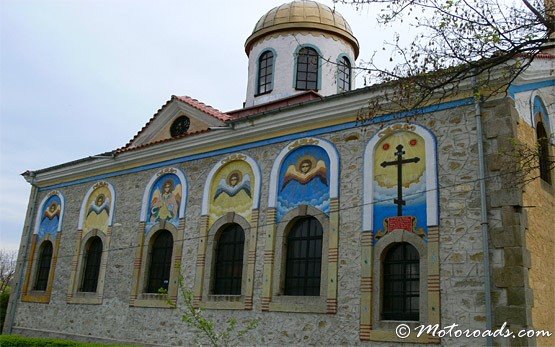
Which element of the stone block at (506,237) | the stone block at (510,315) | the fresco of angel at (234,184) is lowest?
the stone block at (510,315)

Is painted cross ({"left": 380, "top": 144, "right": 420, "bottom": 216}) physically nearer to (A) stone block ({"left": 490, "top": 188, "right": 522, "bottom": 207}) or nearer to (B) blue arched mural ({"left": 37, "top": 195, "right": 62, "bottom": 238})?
(A) stone block ({"left": 490, "top": 188, "right": 522, "bottom": 207})

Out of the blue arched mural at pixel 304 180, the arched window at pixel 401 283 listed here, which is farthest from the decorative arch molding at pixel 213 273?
the arched window at pixel 401 283

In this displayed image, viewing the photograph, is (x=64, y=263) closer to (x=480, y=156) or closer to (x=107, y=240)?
(x=107, y=240)

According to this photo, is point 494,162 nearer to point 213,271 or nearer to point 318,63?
point 213,271

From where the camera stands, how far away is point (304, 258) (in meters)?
11.4

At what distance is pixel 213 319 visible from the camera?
12078mm

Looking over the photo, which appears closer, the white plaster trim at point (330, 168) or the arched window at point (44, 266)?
the white plaster trim at point (330, 168)

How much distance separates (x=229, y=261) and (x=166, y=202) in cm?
270

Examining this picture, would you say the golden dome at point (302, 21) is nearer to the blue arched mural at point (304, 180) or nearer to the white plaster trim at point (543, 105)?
the blue arched mural at point (304, 180)

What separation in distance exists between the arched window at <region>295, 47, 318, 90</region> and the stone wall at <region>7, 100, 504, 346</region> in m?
3.83

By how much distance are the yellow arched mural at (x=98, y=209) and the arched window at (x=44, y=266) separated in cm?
217

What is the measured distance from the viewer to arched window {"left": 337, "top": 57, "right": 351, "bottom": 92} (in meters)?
16.0

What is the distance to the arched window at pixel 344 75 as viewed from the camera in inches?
632

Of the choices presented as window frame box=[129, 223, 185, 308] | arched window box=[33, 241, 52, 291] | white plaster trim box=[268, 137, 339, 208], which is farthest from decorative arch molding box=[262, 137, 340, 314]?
arched window box=[33, 241, 52, 291]
